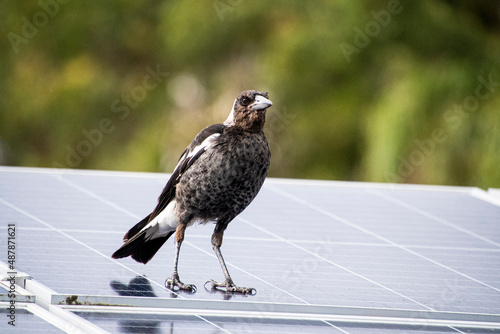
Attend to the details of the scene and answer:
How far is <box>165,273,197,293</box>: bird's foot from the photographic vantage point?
13.4 feet

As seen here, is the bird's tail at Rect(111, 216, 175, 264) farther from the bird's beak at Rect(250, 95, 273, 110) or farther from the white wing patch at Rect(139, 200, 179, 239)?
the bird's beak at Rect(250, 95, 273, 110)

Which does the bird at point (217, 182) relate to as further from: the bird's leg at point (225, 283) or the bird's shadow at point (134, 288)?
the bird's shadow at point (134, 288)

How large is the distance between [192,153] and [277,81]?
10251 mm

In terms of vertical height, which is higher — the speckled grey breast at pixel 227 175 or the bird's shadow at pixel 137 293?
the speckled grey breast at pixel 227 175

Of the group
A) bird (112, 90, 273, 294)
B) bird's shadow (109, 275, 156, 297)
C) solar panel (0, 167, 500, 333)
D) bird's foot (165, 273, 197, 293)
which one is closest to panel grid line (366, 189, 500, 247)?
solar panel (0, 167, 500, 333)

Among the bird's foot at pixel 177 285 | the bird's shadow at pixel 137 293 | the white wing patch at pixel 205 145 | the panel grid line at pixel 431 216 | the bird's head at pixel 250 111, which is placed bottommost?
the bird's shadow at pixel 137 293

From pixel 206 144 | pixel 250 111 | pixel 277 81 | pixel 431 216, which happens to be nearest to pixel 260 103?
pixel 250 111

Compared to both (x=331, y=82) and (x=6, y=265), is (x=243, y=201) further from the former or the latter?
(x=331, y=82)

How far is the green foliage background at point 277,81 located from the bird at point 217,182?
7479mm

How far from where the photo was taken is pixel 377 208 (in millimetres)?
6363

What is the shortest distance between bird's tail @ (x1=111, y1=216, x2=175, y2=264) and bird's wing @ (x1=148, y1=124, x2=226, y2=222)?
0.07 m

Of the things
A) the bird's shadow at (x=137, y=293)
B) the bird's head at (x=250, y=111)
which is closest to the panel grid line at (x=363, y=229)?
the bird's head at (x=250, y=111)

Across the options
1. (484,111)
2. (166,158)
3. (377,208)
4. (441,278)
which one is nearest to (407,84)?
(484,111)

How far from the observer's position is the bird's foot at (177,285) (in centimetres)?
407
